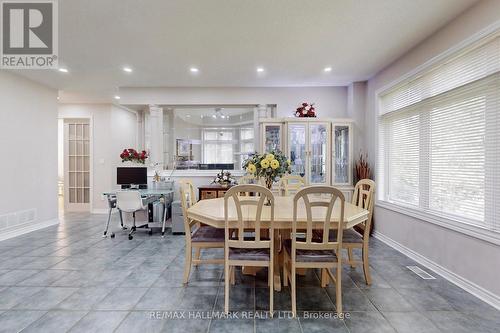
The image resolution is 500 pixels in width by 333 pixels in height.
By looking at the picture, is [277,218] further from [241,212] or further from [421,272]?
Result: [421,272]

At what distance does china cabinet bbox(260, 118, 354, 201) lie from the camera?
4.29 metres

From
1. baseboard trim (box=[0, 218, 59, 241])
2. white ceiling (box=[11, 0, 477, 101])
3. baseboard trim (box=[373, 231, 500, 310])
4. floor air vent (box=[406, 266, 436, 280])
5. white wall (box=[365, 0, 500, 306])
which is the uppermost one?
white ceiling (box=[11, 0, 477, 101])

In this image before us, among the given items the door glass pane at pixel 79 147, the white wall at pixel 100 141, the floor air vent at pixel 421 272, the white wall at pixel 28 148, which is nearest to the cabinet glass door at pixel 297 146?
the floor air vent at pixel 421 272

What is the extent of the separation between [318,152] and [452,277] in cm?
255

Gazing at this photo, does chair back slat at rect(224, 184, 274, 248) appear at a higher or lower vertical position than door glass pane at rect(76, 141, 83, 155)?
lower

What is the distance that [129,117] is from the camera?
625cm

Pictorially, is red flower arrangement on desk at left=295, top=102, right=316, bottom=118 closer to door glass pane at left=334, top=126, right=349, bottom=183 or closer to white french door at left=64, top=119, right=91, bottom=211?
door glass pane at left=334, top=126, right=349, bottom=183

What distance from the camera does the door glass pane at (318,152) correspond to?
4324 millimetres

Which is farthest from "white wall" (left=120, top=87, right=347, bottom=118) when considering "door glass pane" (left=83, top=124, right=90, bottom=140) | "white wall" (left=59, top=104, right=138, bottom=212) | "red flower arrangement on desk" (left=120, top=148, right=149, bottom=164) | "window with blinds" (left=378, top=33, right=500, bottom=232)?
"door glass pane" (left=83, top=124, right=90, bottom=140)

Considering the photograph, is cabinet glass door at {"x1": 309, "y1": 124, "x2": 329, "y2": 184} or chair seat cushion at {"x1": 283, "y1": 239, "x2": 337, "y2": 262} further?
cabinet glass door at {"x1": 309, "y1": 124, "x2": 329, "y2": 184}

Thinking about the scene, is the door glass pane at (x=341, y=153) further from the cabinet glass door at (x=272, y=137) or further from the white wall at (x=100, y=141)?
the white wall at (x=100, y=141)

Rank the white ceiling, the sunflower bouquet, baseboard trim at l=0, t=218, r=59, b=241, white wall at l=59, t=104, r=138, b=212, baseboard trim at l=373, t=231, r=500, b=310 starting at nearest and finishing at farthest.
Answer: baseboard trim at l=373, t=231, r=500, b=310 → the white ceiling → the sunflower bouquet → baseboard trim at l=0, t=218, r=59, b=241 → white wall at l=59, t=104, r=138, b=212

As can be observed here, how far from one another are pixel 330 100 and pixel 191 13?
126 inches

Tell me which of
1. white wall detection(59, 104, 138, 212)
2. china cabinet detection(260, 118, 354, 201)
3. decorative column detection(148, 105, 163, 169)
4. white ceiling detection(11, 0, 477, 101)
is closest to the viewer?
white ceiling detection(11, 0, 477, 101)
